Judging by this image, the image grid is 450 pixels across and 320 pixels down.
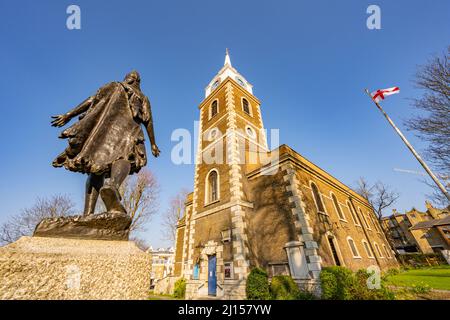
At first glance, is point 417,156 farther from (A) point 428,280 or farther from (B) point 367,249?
(B) point 367,249

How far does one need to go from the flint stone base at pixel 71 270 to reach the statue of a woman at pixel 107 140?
1.88 feet

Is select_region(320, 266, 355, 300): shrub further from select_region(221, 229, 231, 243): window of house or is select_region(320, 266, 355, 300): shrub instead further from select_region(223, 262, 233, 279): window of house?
select_region(221, 229, 231, 243): window of house

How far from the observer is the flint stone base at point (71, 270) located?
4.36 ft

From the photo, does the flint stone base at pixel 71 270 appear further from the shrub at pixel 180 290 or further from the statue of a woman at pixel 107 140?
the shrub at pixel 180 290

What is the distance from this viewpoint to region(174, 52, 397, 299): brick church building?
10.3 m

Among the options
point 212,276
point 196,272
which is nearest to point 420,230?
point 212,276

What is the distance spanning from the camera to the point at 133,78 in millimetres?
3539

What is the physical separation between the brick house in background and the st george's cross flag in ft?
105

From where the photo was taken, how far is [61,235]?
1852 mm
